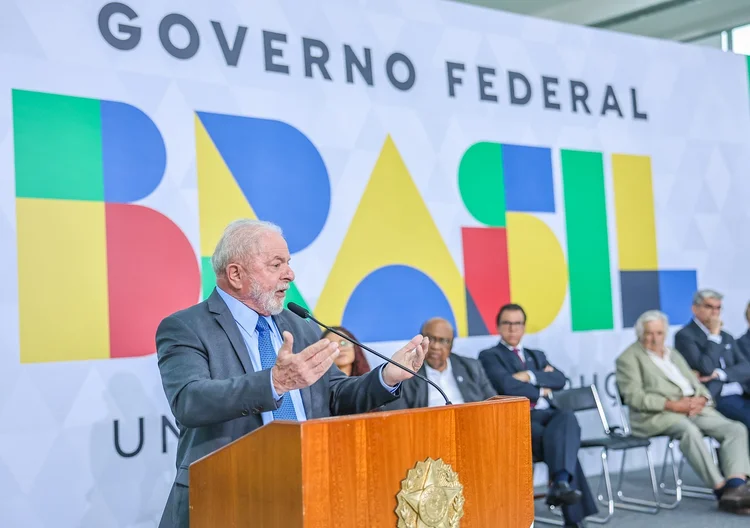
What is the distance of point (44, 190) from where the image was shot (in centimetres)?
500

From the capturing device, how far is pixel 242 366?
261 centimetres

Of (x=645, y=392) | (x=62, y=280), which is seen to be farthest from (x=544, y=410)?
(x=62, y=280)

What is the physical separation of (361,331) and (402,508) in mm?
4115

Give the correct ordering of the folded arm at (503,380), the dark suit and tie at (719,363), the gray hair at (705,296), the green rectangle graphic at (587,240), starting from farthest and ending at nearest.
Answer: the green rectangle graphic at (587,240), the gray hair at (705,296), the dark suit and tie at (719,363), the folded arm at (503,380)

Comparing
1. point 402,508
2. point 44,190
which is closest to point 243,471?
point 402,508

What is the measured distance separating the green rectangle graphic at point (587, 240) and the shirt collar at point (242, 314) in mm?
4881

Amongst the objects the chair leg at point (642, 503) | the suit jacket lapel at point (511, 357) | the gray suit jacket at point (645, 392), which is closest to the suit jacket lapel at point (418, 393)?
the suit jacket lapel at point (511, 357)

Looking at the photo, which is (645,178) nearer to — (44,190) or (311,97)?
(311,97)

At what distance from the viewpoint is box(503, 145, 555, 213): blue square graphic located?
697 centimetres

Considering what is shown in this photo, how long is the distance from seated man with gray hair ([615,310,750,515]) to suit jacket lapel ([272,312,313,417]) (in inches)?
163

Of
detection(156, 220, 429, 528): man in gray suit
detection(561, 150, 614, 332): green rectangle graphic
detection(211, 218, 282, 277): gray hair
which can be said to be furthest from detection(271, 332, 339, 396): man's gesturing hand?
detection(561, 150, 614, 332): green rectangle graphic

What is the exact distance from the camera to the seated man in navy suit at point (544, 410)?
214 inches

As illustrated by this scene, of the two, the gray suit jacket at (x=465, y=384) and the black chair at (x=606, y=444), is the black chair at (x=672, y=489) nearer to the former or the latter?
the black chair at (x=606, y=444)

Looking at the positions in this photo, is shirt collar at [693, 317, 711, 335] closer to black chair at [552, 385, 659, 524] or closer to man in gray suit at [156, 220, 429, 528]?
black chair at [552, 385, 659, 524]
